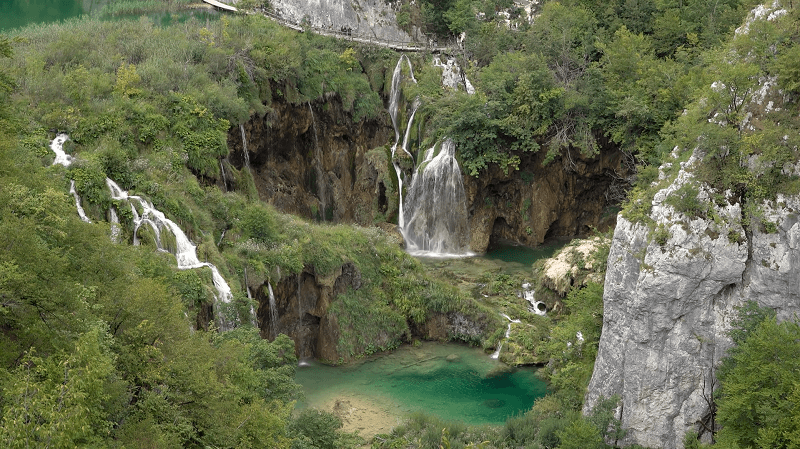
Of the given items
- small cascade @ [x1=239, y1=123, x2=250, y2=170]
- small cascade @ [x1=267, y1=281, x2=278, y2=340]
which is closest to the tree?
small cascade @ [x1=267, y1=281, x2=278, y2=340]

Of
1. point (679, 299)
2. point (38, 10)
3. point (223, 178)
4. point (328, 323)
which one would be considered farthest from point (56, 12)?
point (679, 299)

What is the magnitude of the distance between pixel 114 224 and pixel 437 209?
18838 mm

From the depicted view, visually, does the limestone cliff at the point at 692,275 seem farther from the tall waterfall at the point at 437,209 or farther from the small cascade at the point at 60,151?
the small cascade at the point at 60,151

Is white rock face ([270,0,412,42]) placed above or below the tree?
above

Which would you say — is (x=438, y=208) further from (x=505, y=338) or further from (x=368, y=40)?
(x=368, y=40)

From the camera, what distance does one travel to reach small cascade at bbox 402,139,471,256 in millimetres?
35094

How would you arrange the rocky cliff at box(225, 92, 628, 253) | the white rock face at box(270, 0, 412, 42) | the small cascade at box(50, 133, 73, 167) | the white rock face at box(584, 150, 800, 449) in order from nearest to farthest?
the white rock face at box(584, 150, 800, 449) → the small cascade at box(50, 133, 73, 167) → the rocky cliff at box(225, 92, 628, 253) → the white rock face at box(270, 0, 412, 42)

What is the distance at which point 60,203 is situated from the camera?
13531 mm

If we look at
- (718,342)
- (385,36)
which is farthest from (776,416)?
(385,36)

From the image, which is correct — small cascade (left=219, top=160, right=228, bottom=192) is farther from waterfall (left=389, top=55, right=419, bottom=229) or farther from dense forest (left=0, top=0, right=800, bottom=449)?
waterfall (left=389, top=55, right=419, bottom=229)

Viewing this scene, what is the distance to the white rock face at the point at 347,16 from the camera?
4369cm

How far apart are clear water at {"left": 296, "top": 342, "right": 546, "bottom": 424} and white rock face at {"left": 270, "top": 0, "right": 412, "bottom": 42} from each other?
25.2 meters

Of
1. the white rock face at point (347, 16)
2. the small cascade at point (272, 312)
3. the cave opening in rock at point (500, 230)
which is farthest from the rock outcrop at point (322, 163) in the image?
the small cascade at point (272, 312)

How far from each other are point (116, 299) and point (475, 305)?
49.1 ft
